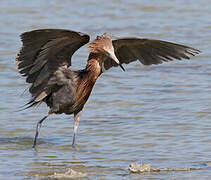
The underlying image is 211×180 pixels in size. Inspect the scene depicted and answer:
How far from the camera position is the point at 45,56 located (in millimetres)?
7598

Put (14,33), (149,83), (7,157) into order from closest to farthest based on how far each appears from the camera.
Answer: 1. (7,157)
2. (149,83)
3. (14,33)

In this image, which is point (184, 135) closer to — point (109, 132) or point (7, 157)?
point (109, 132)

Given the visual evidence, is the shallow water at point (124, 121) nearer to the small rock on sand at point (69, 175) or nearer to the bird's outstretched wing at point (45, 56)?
the small rock on sand at point (69, 175)

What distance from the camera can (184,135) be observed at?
7.98 metres

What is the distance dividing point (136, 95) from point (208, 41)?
12.5 ft

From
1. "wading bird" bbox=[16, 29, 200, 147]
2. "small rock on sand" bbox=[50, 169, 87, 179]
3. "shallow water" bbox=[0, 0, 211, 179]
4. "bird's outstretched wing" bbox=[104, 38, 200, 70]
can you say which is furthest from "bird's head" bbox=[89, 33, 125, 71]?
"small rock on sand" bbox=[50, 169, 87, 179]

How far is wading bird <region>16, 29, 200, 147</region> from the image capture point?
24.5ft

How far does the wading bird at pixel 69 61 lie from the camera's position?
24.5ft

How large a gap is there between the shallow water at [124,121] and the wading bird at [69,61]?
0.42 m

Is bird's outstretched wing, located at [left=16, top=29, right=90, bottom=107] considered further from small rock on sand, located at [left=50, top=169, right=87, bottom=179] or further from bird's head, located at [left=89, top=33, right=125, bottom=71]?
small rock on sand, located at [left=50, top=169, right=87, bottom=179]

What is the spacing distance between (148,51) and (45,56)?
1302 millimetres

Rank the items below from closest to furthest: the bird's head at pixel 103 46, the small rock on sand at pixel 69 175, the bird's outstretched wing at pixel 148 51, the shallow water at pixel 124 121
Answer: the small rock on sand at pixel 69 175 < the shallow water at pixel 124 121 < the bird's head at pixel 103 46 < the bird's outstretched wing at pixel 148 51

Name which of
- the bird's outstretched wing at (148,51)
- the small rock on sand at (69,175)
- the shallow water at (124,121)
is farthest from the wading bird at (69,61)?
the small rock on sand at (69,175)

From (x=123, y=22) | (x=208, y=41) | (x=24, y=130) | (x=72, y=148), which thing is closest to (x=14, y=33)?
(x=123, y=22)
